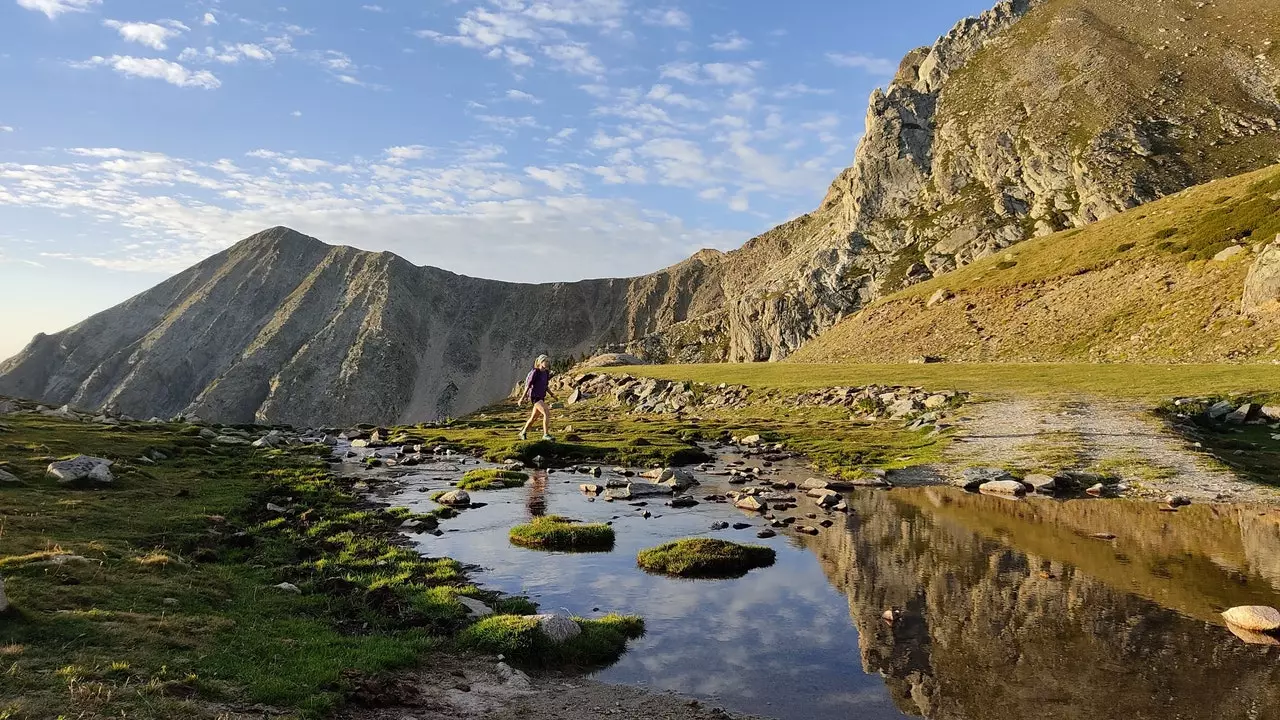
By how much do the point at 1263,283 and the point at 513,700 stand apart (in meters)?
80.4

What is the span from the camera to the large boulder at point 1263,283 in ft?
199

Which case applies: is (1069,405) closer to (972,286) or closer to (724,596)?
(724,596)

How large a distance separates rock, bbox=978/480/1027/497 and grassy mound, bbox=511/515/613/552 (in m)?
17.5

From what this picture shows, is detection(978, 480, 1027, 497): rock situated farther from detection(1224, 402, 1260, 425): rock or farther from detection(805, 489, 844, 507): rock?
detection(1224, 402, 1260, 425): rock

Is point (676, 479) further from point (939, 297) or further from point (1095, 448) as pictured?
point (939, 297)

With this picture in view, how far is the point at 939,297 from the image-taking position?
113875 mm

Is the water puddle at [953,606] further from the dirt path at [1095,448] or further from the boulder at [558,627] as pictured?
the dirt path at [1095,448]

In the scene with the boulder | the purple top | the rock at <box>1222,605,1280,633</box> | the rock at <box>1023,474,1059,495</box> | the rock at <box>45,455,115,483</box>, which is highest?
the purple top

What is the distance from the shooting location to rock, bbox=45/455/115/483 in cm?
2868

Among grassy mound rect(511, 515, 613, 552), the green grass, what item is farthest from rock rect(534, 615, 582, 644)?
the green grass

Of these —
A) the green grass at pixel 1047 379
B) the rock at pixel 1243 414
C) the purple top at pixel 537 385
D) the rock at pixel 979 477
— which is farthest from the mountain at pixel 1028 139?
the purple top at pixel 537 385

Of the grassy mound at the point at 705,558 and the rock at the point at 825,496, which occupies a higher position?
the rock at the point at 825,496

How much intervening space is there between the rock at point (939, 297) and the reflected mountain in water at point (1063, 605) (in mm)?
94408

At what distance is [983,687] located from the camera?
1203cm
